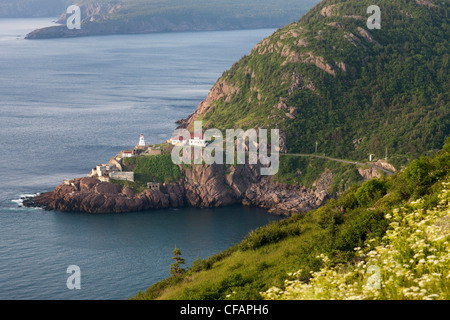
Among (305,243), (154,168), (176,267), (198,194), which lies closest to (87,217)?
(154,168)

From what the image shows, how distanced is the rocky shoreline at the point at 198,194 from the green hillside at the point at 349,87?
1040 centimetres

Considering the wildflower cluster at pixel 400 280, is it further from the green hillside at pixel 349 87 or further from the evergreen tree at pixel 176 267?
the green hillside at pixel 349 87

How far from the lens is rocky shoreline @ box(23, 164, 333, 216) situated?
294 ft

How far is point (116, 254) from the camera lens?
72.9m

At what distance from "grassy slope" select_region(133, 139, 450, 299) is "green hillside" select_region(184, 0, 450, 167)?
54602mm

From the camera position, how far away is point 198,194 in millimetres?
94062

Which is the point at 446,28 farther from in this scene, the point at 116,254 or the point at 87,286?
the point at 87,286

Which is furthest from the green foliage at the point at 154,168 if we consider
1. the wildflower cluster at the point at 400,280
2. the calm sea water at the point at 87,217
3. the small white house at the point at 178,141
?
the wildflower cluster at the point at 400,280

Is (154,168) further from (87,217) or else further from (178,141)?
(87,217)

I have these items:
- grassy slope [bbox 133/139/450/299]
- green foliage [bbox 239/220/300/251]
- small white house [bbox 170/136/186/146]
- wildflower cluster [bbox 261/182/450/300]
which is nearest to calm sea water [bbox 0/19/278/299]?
small white house [bbox 170/136/186/146]

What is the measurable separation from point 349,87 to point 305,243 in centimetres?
8131

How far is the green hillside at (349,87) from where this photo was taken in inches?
4109
